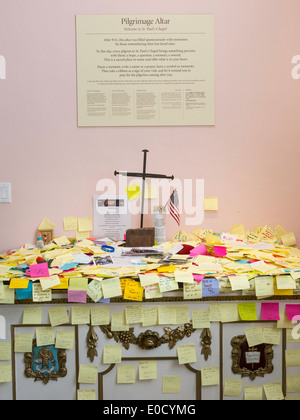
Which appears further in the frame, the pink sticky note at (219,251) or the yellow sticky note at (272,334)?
the pink sticky note at (219,251)

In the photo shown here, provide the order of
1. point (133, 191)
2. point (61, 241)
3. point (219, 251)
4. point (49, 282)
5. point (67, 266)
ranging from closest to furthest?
point (49, 282) < point (67, 266) < point (219, 251) < point (61, 241) < point (133, 191)

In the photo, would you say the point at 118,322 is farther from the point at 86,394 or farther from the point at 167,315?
→ the point at 86,394

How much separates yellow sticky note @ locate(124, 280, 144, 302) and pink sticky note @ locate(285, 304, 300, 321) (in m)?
0.54

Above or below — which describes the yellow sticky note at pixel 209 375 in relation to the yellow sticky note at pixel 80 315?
below

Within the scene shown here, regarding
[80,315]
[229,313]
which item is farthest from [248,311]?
[80,315]

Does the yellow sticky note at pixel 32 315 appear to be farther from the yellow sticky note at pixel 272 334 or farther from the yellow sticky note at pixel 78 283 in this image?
the yellow sticky note at pixel 272 334

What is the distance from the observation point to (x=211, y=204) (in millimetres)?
2020

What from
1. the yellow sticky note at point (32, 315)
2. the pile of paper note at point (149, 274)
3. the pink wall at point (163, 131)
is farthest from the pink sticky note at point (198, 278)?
the pink wall at point (163, 131)

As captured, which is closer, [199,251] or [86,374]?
[86,374]

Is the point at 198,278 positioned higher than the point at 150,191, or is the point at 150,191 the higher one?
the point at 150,191

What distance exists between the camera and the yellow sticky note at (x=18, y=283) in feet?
4.37

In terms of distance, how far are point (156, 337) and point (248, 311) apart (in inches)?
13.8

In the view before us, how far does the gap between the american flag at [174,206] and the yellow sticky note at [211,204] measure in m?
0.16

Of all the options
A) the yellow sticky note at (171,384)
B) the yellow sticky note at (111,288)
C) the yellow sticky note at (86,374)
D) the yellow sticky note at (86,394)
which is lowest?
the yellow sticky note at (86,394)
